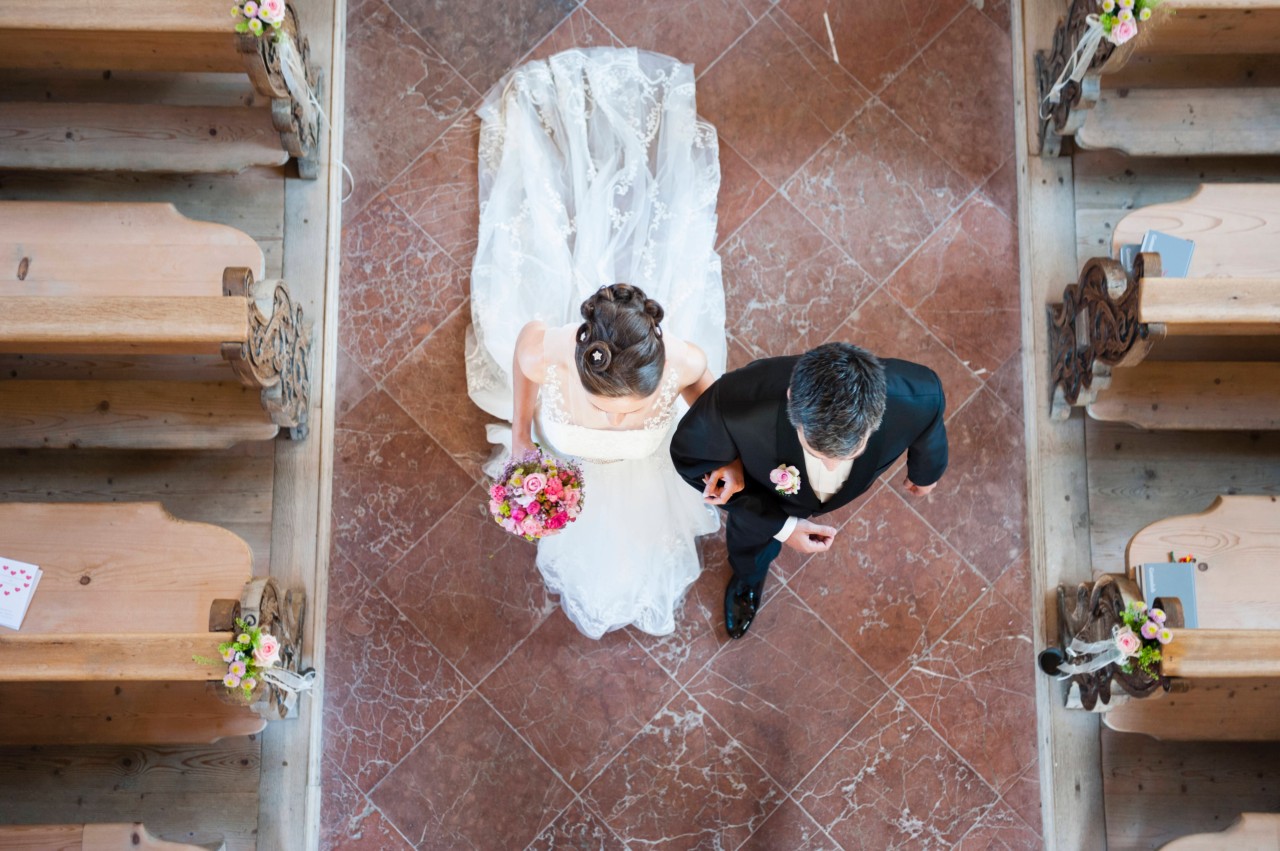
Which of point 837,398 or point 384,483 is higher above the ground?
point 837,398

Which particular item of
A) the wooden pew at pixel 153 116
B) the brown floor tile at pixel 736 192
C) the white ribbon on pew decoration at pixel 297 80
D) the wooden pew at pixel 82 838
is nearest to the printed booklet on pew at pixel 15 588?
the wooden pew at pixel 82 838

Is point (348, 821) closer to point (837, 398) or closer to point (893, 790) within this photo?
point (893, 790)

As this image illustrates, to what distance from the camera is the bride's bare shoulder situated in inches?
120

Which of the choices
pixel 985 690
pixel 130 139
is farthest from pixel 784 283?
pixel 130 139

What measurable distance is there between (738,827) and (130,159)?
11.4 feet

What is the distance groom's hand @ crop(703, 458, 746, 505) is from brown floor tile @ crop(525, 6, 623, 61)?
6.86 feet

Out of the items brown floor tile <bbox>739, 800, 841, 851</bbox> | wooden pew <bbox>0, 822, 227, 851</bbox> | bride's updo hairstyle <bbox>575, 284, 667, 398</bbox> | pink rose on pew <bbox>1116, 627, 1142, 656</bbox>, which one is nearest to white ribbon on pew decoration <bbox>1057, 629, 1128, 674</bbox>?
pink rose on pew <bbox>1116, 627, 1142, 656</bbox>

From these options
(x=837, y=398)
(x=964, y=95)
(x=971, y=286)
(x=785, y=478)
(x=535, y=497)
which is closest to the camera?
(x=837, y=398)

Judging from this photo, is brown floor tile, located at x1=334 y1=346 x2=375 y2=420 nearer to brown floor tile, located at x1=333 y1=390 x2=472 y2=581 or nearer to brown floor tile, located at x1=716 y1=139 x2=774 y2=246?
brown floor tile, located at x1=333 y1=390 x2=472 y2=581

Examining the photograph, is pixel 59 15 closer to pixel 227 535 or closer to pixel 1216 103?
pixel 227 535

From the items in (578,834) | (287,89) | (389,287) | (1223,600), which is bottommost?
(578,834)

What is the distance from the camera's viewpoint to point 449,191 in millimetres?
4012

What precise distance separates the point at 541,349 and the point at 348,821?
2018 millimetres

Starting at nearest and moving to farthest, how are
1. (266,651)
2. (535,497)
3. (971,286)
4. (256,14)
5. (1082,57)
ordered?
(535,497) → (266,651) → (256,14) → (1082,57) → (971,286)
